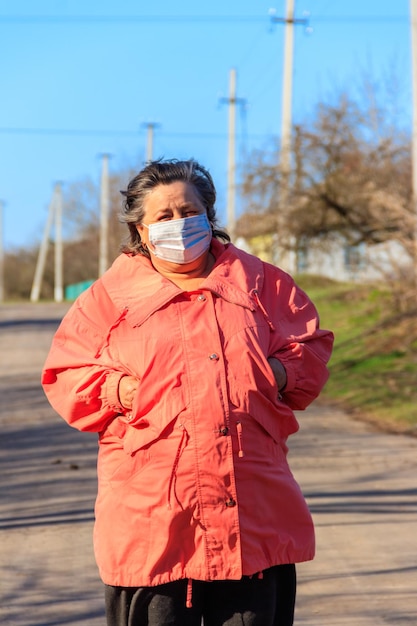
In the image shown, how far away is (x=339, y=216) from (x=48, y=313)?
12.7 metres

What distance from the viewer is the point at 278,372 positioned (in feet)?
9.87

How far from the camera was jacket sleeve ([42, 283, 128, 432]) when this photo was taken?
303 cm

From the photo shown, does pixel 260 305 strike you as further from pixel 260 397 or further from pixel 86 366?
pixel 86 366

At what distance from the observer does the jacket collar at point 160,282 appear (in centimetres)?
302

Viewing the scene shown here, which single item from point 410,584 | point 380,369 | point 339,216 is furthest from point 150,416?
point 339,216

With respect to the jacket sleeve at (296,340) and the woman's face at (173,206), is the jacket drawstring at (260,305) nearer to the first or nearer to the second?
the jacket sleeve at (296,340)

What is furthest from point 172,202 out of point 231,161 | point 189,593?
point 231,161

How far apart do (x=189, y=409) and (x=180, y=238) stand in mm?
514

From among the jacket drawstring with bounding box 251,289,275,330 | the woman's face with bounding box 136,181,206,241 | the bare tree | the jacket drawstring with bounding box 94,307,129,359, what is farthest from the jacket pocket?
the bare tree

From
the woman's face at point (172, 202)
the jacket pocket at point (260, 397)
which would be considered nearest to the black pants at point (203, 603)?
the jacket pocket at point (260, 397)

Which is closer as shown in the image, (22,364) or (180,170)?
(180,170)

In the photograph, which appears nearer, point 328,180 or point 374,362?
point 374,362

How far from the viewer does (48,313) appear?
34.6 metres

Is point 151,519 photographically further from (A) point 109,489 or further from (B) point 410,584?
(B) point 410,584
